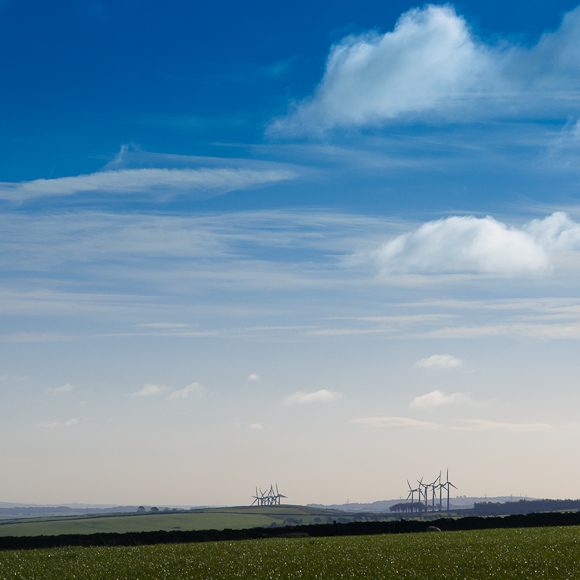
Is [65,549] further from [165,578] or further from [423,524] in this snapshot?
[423,524]

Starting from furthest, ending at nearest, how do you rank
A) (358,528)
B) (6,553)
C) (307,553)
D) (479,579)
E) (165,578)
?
(358,528), (6,553), (307,553), (165,578), (479,579)

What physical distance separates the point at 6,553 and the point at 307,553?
74.2ft

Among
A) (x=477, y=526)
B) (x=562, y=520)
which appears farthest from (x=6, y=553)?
(x=562, y=520)

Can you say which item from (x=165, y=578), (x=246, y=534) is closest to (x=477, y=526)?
(x=246, y=534)

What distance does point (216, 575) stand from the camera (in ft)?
110

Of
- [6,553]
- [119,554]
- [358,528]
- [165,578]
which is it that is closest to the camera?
[165,578]

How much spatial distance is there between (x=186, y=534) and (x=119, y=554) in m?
17.4

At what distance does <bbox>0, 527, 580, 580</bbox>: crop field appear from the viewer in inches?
1277

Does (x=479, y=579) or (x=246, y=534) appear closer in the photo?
(x=479, y=579)

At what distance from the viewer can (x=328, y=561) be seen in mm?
36625

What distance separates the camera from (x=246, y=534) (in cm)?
6369

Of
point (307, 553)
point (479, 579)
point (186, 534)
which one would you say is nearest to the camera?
point (479, 579)

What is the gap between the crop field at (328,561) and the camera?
32438 mm

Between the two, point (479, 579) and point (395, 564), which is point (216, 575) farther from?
point (479, 579)
